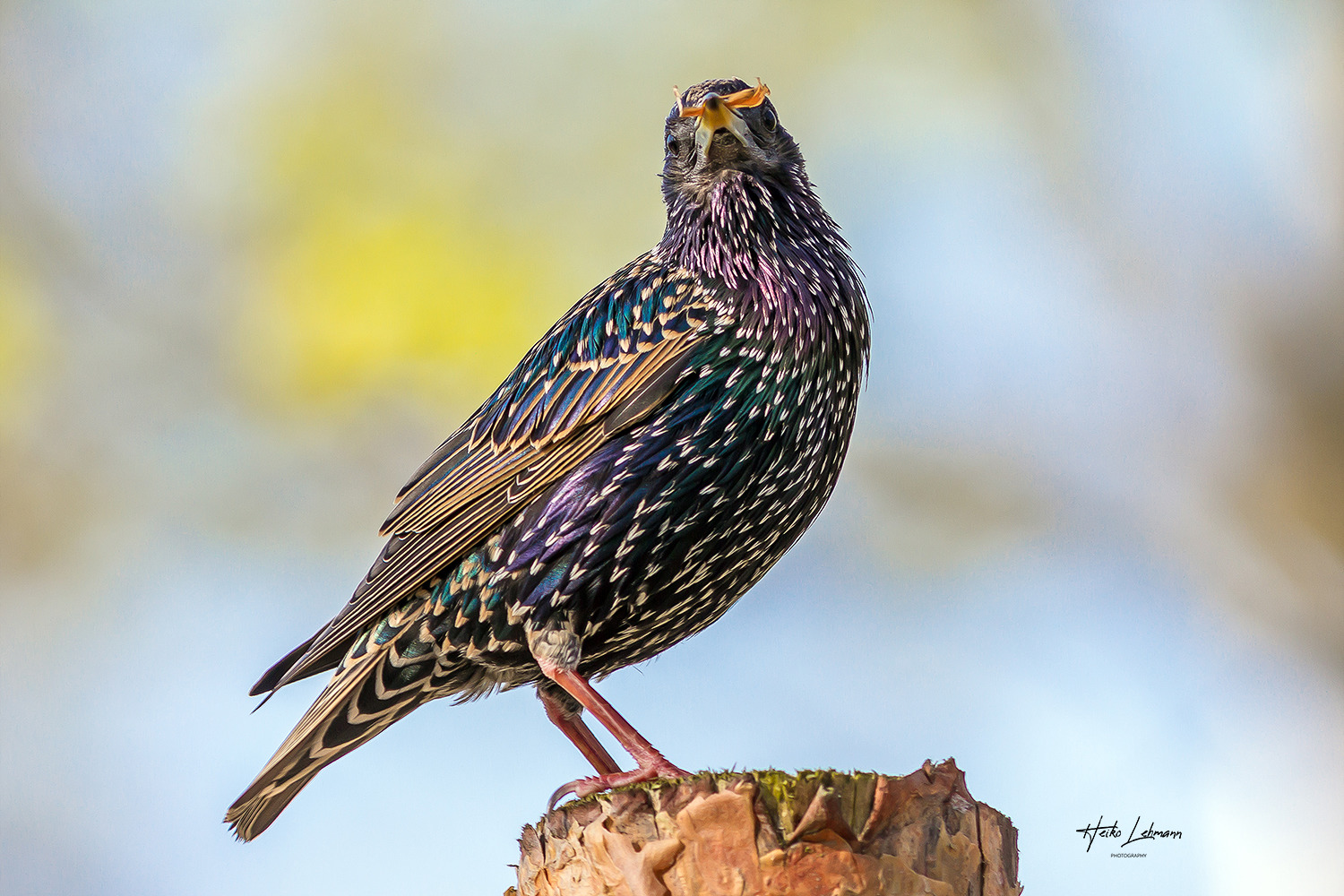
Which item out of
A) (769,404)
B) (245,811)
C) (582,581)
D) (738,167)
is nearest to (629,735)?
(582,581)

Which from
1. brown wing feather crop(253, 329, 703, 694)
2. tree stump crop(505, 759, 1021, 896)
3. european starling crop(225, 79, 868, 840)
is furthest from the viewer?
brown wing feather crop(253, 329, 703, 694)

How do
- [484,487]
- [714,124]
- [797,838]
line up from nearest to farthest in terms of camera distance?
[797,838] < [484,487] < [714,124]

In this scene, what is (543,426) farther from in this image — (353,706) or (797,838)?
(797,838)

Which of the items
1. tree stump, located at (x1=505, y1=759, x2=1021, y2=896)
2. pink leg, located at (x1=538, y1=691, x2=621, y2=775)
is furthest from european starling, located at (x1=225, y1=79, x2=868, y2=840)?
tree stump, located at (x1=505, y1=759, x2=1021, y2=896)

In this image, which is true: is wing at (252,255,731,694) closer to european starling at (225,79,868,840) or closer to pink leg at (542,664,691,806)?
european starling at (225,79,868,840)

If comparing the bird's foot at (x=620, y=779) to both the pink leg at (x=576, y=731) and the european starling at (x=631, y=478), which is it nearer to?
the european starling at (x=631, y=478)

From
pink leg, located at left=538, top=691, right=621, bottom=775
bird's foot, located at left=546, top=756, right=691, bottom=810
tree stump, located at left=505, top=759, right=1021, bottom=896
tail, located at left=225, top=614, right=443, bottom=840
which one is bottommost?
tree stump, located at left=505, top=759, right=1021, bottom=896

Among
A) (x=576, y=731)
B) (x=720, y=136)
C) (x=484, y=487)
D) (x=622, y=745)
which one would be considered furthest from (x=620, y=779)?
(x=720, y=136)
